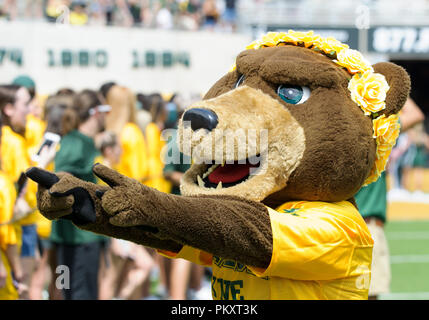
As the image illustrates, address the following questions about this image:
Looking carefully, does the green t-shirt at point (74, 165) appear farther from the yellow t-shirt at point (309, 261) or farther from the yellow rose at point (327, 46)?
the yellow rose at point (327, 46)

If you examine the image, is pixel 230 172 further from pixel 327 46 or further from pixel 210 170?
pixel 327 46

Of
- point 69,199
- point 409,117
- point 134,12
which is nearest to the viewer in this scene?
point 69,199

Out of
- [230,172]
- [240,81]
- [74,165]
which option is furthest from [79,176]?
[230,172]

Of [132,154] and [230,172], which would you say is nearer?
[230,172]

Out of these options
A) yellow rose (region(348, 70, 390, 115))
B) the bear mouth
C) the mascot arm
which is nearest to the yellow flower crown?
yellow rose (region(348, 70, 390, 115))

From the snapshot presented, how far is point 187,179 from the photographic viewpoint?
2.51m

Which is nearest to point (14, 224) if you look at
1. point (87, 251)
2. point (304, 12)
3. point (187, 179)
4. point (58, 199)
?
point (87, 251)

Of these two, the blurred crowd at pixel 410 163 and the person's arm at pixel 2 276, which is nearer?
the person's arm at pixel 2 276

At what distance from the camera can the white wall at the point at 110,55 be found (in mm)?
8797

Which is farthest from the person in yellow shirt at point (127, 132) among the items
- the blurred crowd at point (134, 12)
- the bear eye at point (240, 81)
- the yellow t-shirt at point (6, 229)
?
the bear eye at point (240, 81)

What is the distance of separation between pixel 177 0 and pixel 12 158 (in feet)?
28.2

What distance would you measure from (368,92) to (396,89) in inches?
6.5

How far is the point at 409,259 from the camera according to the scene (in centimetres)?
877

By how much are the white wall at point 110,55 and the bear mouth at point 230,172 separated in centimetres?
682
